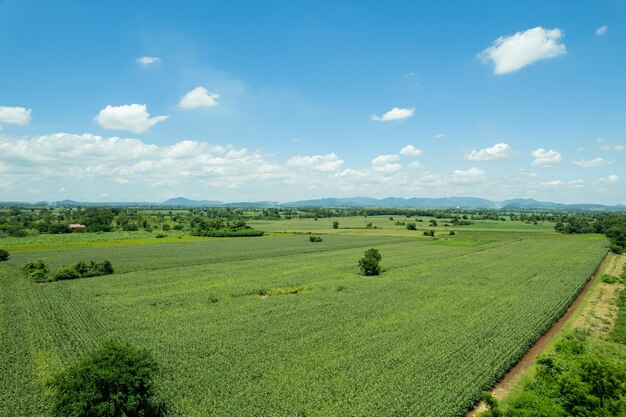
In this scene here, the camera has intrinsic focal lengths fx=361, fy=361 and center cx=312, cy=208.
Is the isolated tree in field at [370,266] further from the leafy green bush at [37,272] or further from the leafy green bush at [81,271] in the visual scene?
the leafy green bush at [37,272]

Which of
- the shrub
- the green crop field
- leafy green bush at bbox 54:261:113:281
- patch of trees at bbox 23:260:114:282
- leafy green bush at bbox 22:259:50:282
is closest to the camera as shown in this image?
the green crop field

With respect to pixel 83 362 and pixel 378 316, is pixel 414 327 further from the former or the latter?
pixel 83 362

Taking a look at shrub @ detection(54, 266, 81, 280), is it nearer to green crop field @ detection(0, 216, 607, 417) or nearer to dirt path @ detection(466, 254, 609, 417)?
green crop field @ detection(0, 216, 607, 417)

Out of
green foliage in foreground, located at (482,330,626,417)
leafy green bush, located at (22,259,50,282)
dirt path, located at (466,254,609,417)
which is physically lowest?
dirt path, located at (466,254,609,417)

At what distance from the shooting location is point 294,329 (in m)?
31.9

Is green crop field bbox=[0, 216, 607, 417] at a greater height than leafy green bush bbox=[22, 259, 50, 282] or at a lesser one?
lesser

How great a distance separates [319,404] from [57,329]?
25589mm

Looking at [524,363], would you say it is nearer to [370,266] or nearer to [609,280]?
[370,266]

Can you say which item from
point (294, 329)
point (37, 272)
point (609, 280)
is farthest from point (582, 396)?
point (37, 272)

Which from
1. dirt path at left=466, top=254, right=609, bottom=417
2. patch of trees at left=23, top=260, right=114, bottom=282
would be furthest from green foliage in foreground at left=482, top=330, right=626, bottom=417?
patch of trees at left=23, top=260, right=114, bottom=282

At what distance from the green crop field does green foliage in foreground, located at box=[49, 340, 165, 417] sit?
2.19 m

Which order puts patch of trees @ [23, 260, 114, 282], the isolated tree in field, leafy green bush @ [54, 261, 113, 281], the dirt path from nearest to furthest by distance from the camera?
the dirt path < patch of trees @ [23, 260, 114, 282] < leafy green bush @ [54, 261, 113, 281] < the isolated tree in field

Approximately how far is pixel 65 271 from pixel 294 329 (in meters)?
43.2

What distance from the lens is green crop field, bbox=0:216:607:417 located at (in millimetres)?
20844
